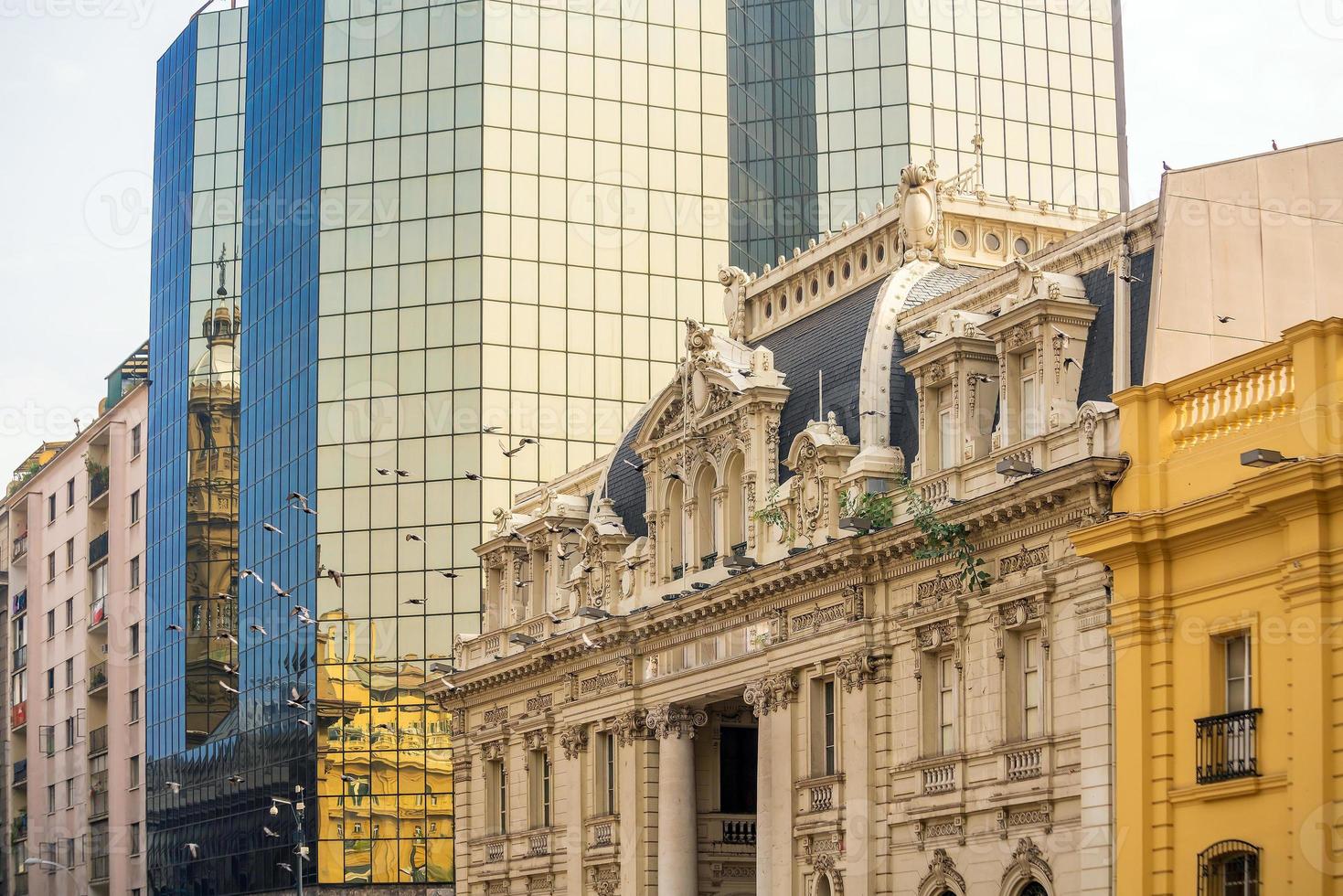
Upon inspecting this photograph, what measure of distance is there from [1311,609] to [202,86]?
291ft

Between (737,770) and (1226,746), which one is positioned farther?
(737,770)

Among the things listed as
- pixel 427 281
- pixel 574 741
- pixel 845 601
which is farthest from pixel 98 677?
pixel 845 601

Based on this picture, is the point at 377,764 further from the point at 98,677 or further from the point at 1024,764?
the point at 1024,764

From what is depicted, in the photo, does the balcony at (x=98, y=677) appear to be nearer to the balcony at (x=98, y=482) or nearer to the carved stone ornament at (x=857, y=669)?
the balcony at (x=98, y=482)

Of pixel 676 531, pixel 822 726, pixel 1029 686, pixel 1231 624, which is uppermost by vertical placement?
pixel 676 531

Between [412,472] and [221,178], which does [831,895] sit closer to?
[412,472]

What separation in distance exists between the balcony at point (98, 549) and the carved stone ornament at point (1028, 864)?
82.6m

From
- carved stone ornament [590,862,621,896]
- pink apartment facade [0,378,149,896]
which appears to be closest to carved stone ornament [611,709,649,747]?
carved stone ornament [590,862,621,896]

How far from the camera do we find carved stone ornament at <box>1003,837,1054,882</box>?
4212cm

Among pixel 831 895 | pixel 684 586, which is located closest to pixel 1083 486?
pixel 831 895

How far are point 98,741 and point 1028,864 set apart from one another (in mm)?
83347

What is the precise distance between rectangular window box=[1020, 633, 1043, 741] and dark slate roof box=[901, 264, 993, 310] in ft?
32.2

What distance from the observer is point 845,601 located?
48.4m

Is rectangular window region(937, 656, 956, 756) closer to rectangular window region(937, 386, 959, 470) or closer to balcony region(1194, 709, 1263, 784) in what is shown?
rectangular window region(937, 386, 959, 470)
